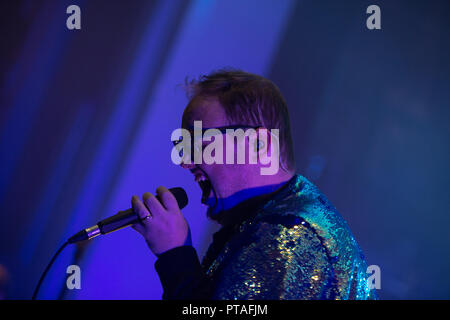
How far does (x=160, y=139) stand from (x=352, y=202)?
1.69 metres

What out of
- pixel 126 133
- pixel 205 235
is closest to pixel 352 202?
pixel 205 235

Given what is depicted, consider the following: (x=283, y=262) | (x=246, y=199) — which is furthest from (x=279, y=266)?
(x=246, y=199)

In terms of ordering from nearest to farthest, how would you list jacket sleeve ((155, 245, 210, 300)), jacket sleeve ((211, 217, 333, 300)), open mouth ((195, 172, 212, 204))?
jacket sleeve ((211, 217, 333, 300)), jacket sleeve ((155, 245, 210, 300)), open mouth ((195, 172, 212, 204))

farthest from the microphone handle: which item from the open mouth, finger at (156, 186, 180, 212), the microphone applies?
the open mouth

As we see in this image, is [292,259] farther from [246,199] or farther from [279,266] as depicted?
[246,199]

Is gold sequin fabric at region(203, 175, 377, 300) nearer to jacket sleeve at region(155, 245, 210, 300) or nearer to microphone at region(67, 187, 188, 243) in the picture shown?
jacket sleeve at region(155, 245, 210, 300)

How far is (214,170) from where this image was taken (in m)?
1.07

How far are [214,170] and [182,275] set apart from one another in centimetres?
34

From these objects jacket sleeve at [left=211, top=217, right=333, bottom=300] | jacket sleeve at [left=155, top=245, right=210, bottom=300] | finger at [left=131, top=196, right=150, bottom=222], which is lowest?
jacket sleeve at [left=155, top=245, right=210, bottom=300]

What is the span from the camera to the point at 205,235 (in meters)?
2.71

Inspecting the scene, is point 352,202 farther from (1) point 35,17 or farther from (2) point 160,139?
(1) point 35,17

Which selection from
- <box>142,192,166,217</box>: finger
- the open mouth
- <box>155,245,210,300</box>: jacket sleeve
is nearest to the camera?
<box>155,245,210,300</box>: jacket sleeve

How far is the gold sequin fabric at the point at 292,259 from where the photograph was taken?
74cm

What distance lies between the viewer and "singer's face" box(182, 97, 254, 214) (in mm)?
1053
